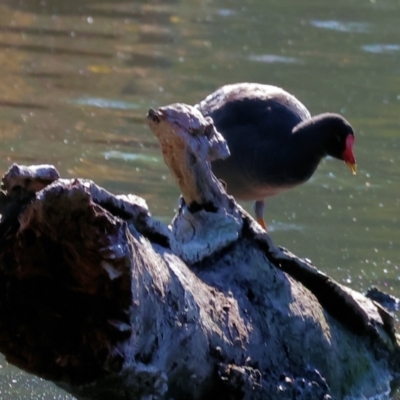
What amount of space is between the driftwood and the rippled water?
2.60ft

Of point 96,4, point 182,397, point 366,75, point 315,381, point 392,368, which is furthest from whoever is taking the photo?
point 96,4

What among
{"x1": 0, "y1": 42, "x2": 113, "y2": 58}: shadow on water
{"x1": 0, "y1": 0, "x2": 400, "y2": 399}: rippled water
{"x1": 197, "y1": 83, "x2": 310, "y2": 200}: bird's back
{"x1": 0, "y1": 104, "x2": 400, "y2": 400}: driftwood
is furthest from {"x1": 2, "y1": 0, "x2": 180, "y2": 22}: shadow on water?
{"x1": 0, "y1": 104, "x2": 400, "y2": 400}: driftwood

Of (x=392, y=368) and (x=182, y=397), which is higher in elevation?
(x=182, y=397)

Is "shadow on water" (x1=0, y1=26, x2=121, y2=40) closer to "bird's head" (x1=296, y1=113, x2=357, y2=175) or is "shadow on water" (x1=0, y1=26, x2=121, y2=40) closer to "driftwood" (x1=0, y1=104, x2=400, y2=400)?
"bird's head" (x1=296, y1=113, x2=357, y2=175)

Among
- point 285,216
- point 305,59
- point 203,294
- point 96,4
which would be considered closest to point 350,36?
point 305,59

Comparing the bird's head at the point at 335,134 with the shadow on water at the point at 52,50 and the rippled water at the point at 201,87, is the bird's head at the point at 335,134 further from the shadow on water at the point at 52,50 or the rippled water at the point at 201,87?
the shadow on water at the point at 52,50

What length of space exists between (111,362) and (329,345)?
110cm

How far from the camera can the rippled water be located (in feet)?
18.2

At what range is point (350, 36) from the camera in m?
11.0

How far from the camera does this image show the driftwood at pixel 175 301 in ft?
8.13

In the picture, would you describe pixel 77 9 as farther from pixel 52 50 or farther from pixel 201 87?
pixel 201 87

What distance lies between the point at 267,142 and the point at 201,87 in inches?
114

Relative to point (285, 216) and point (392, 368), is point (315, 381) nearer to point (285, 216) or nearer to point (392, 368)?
point (392, 368)

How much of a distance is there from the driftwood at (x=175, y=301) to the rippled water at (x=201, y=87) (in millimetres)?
792
